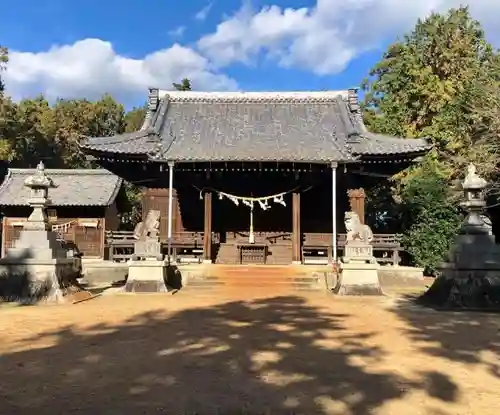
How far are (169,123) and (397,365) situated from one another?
57.9 ft

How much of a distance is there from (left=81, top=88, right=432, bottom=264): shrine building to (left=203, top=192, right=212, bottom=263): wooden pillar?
4 centimetres

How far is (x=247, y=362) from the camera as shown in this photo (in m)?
5.81

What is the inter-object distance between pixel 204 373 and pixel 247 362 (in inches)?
26.1

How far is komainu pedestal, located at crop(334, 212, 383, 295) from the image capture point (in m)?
13.1

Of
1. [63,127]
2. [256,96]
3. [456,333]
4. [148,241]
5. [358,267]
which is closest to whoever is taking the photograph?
[456,333]

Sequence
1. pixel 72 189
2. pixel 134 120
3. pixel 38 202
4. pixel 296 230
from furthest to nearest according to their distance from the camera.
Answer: pixel 134 120 → pixel 72 189 → pixel 296 230 → pixel 38 202

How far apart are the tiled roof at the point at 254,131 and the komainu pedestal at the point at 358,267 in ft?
16.2

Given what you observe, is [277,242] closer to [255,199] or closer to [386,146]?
[255,199]

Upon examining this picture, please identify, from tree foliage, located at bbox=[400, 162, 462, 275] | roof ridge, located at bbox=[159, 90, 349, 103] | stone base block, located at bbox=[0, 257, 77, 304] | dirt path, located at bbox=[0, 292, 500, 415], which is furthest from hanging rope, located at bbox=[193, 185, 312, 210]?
dirt path, located at bbox=[0, 292, 500, 415]

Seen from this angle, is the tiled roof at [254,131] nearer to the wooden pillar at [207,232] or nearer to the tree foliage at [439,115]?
the wooden pillar at [207,232]

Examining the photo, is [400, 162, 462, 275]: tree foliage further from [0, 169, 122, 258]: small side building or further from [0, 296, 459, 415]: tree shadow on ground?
[0, 169, 122, 258]: small side building

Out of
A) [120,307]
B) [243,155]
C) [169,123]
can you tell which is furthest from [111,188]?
[120,307]

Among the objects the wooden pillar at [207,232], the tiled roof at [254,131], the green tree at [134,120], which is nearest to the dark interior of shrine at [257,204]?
the wooden pillar at [207,232]

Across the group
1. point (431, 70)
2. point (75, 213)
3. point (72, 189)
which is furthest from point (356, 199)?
point (72, 189)
